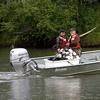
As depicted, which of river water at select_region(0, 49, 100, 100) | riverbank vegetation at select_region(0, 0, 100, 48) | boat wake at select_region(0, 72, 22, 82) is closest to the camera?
river water at select_region(0, 49, 100, 100)

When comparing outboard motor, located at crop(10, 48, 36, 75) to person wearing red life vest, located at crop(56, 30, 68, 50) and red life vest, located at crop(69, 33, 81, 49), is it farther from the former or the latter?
red life vest, located at crop(69, 33, 81, 49)

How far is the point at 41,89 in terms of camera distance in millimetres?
19000

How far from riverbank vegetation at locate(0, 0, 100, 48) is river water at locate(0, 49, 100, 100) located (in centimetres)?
1977

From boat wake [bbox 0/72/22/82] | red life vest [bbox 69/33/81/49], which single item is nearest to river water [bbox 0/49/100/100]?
boat wake [bbox 0/72/22/82]

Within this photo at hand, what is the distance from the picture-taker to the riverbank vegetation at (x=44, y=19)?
4238cm

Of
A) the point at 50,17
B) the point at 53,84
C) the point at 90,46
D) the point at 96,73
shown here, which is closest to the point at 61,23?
the point at 50,17

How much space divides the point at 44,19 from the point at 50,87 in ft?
76.8

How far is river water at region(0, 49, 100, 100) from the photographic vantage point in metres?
17.1

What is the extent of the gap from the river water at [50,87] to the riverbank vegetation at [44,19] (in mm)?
19775

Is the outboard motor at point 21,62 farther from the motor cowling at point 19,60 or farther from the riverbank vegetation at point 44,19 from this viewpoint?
the riverbank vegetation at point 44,19

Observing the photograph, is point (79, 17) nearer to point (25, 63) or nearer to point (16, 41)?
point (16, 41)

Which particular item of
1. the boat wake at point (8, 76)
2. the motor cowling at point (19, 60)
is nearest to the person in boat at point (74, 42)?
the motor cowling at point (19, 60)

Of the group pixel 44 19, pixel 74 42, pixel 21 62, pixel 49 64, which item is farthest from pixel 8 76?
pixel 44 19

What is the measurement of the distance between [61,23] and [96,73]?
65.2ft
